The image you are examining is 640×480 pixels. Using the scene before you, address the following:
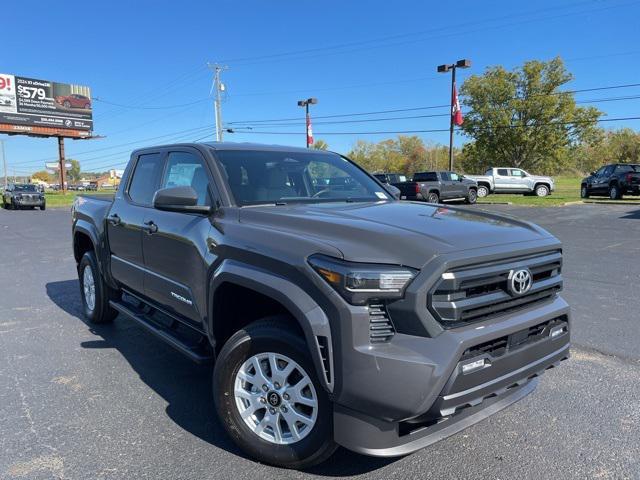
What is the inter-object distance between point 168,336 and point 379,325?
198 cm

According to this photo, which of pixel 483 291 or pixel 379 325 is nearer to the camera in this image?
pixel 379 325

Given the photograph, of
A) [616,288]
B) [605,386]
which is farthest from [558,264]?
[616,288]

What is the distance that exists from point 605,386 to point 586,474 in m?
1.30

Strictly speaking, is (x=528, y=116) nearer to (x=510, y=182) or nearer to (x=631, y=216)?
(x=510, y=182)

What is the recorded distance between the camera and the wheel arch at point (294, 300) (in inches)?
92.1

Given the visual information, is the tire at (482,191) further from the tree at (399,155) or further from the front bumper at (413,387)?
the tree at (399,155)

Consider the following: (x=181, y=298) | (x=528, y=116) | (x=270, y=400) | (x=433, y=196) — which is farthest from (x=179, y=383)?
(x=528, y=116)

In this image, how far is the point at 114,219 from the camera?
469 cm

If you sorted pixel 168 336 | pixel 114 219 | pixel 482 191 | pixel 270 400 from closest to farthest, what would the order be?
pixel 270 400 → pixel 168 336 → pixel 114 219 → pixel 482 191

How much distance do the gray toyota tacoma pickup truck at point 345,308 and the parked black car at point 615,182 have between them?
25969 millimetres

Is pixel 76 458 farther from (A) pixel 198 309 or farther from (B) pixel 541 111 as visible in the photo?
(B) pixel 541 111

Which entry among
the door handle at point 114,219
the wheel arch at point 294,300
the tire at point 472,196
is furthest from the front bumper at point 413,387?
the tire at point 472,196

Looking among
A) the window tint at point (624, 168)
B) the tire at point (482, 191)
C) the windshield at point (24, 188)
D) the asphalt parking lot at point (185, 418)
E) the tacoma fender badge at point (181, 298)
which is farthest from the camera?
the tire at point (482, 191)

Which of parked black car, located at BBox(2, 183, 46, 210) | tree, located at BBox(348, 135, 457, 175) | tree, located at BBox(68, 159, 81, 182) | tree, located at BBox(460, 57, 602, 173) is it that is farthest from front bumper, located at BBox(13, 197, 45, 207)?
tree, located at BBox(68, 159, 81, 182)
